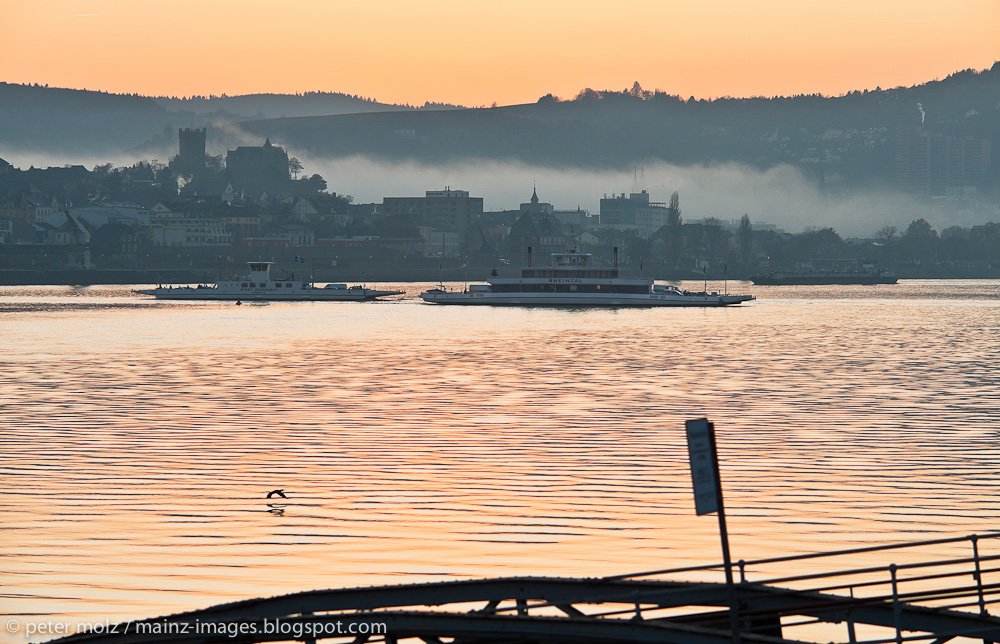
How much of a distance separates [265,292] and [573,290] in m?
41.9

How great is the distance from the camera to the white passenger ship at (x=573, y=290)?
144 m

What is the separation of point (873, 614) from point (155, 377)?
45.9 meters

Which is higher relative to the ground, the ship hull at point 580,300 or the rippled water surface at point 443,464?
the ship hull at point 580,300

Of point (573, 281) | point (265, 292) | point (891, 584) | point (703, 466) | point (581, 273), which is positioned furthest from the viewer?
point (265, 292)

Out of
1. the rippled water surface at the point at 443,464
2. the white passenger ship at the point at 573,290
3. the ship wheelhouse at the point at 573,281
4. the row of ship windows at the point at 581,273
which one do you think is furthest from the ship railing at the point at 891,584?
the row of ship windows at the point at 581,273

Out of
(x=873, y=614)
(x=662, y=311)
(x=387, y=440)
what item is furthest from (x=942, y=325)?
(x=873, y=614)

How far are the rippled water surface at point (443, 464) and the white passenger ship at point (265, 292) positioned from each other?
87.1 metres

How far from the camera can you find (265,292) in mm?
161750

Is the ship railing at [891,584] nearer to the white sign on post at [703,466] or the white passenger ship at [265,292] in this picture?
the white sign on post at [703,466]

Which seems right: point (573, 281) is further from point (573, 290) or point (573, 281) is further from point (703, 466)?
point (703, 466)

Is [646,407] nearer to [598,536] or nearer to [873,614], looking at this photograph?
[598,536]

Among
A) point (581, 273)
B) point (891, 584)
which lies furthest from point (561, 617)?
point (581, 273)

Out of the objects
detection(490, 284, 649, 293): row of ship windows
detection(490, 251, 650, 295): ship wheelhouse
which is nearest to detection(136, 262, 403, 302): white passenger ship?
detection(490, 284, 649, 293): row of ship windows

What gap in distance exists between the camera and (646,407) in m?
44.3
